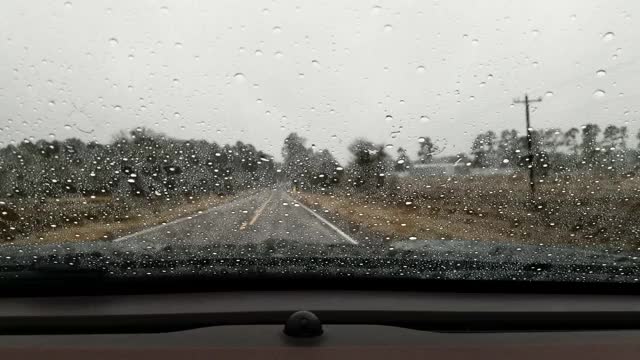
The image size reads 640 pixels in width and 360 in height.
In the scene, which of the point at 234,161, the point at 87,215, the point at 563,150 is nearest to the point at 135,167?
the point at 87,215

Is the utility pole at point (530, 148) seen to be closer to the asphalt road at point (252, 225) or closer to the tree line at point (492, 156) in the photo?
the tree line at point (492, 156)

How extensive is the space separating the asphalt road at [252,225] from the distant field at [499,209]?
0.73 ft

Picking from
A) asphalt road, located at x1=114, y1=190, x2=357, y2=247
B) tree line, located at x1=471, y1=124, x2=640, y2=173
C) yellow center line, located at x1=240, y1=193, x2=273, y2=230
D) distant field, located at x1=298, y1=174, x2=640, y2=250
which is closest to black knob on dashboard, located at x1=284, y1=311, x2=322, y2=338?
asphalt road, located at x1=114, y1=190, x2=357, y2=247

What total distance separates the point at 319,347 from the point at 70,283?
1690 mm

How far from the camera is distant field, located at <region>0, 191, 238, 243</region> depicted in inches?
195

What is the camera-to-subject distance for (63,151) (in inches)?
208

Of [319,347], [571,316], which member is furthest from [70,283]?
[571,316]

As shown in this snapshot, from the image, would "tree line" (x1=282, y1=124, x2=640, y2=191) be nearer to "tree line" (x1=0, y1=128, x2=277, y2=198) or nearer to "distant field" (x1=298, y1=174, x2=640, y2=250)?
"distant field" (x1=298, y1=174, x2=640, y2=250)

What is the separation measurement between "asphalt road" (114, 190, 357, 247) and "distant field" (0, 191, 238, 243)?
119mm

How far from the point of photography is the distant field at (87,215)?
195 inches

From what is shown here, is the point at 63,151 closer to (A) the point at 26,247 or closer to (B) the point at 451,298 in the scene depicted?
(A) the point at 26,247

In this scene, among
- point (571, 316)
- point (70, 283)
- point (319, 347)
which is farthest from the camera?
point (70, 283)

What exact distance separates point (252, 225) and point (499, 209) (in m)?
2.34

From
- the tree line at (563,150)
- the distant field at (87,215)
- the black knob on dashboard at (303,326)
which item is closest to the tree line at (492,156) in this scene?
the tree line at (563,150)
